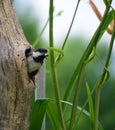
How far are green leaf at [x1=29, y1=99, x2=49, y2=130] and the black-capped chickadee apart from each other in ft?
0.17

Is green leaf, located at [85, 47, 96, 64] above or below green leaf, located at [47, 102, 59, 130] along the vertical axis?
above

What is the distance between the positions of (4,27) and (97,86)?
15 cm

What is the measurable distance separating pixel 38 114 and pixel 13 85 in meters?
0.07

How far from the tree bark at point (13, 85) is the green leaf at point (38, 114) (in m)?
0.03

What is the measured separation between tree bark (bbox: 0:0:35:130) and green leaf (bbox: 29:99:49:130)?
0.03 m

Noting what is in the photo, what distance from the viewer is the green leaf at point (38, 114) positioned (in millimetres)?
603

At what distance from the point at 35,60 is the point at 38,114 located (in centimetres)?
9

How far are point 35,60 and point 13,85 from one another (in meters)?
→ 0.04

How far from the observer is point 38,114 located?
61 centimetres

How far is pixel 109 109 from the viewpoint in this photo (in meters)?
6.12

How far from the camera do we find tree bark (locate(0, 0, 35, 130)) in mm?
553

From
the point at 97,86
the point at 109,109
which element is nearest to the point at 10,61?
the point at 97,86

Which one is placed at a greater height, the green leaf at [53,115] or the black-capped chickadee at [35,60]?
the black-capped chickadee at [35,60]

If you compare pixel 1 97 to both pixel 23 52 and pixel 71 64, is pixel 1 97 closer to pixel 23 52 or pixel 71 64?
pixel 23 52
